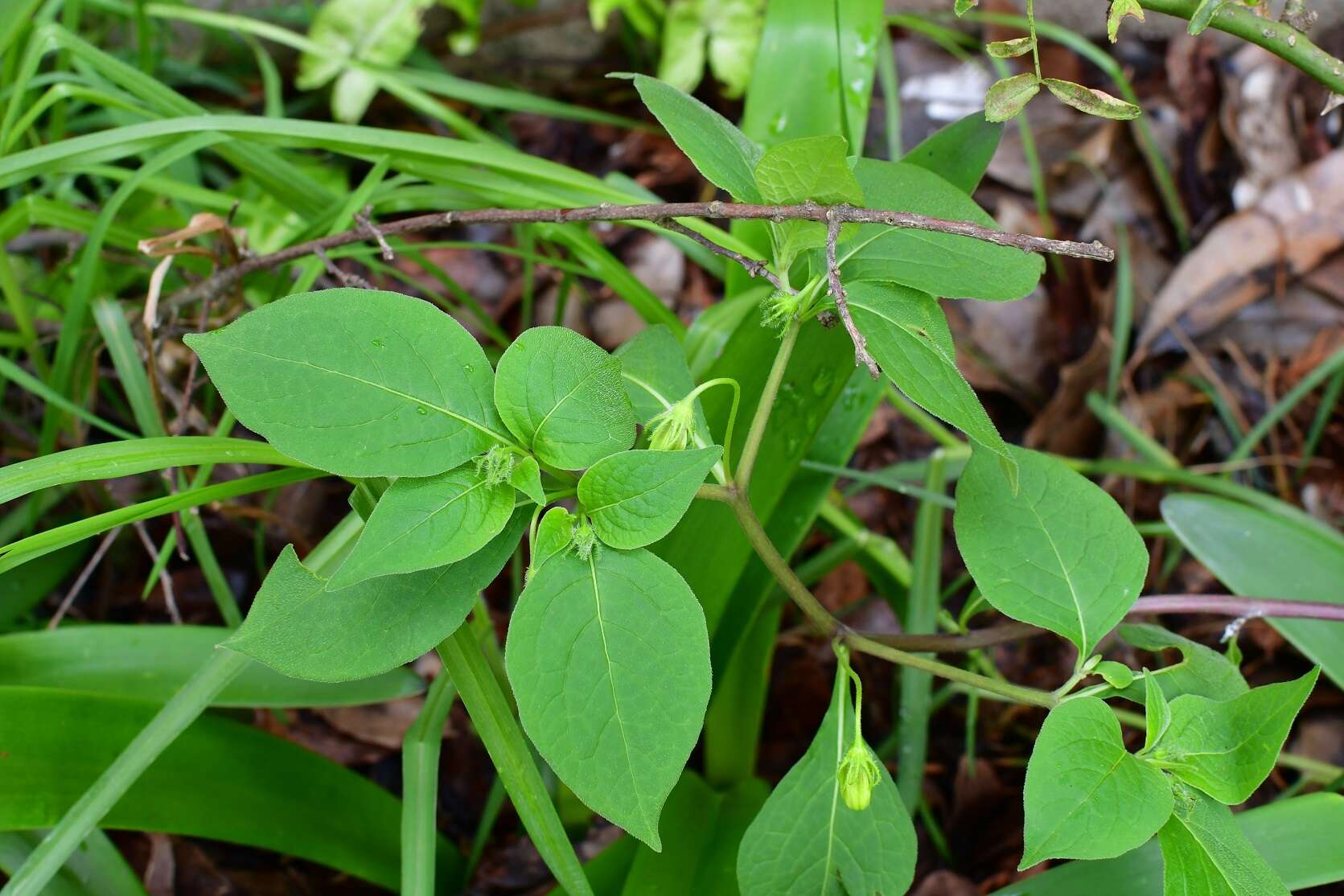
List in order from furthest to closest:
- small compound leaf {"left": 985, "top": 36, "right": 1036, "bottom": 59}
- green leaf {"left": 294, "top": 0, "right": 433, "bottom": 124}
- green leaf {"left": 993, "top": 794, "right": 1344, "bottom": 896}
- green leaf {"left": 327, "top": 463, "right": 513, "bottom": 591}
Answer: green leaf {"left": 294, "top": 0, "right": 433, "bottom": 124} → green leaf {"left": 993, "top": 794, "right": 1344, "bottom": 896} → small compound leaf {"left": 985, "top": 36, "right": 1036, "bottom": 59} → green leaf {"left": 327, "top": 463, "right": 513, "bottom": 591}

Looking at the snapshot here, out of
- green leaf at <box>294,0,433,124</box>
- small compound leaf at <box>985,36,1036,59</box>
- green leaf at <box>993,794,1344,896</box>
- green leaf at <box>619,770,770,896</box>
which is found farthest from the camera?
green leaf at <box>294,0,433,124</box>

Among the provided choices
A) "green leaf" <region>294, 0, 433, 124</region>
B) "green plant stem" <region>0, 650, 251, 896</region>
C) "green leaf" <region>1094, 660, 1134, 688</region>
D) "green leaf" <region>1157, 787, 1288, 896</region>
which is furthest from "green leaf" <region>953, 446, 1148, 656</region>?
"green leaf" <region>294, 0, 433, 124</region>

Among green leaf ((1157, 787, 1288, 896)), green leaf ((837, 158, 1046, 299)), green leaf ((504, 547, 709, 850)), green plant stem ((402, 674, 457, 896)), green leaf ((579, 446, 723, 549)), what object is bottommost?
green plant stem ((402, 674, 457, 896))

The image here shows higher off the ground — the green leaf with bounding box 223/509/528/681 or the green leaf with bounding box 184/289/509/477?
the green leaf with bounding box 184/289/509/477

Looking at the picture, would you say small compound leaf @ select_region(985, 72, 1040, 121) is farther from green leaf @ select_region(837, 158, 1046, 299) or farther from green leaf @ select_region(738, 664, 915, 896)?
green leaf @ select_region(738, 664, 915, 896)

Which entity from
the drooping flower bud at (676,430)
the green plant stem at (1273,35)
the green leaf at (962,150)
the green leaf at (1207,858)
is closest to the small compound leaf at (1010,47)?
the green plant stem at (1273,35)

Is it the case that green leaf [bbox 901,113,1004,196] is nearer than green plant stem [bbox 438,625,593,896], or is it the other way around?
green plant stem [bbox 438,625,593,896]
